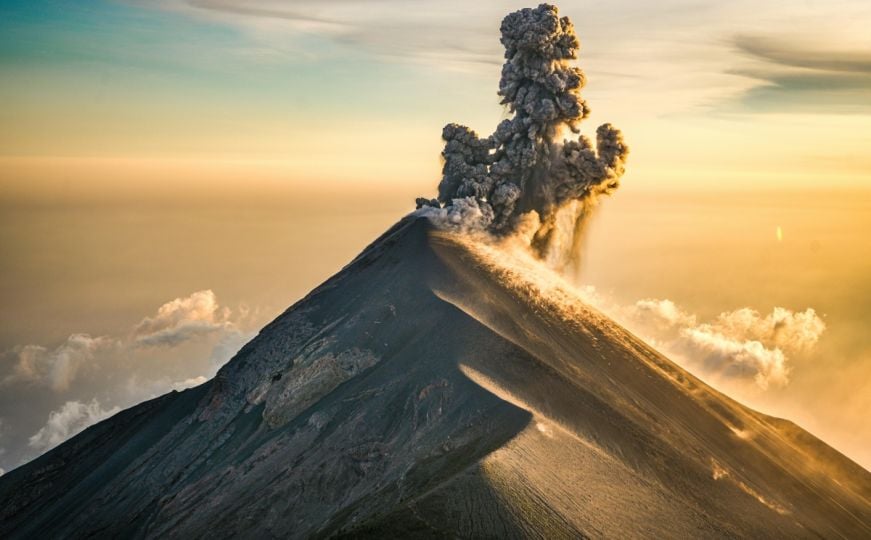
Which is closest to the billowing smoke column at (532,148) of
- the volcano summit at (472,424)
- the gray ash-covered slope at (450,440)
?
the volcano summit at (472,424)

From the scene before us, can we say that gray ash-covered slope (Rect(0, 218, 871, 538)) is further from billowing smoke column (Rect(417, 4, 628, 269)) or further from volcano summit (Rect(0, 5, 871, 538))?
billowing smoke column (Rect(417, 4, 628, 269))

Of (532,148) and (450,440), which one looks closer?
(450,440)

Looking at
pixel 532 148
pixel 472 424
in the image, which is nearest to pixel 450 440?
pixel 472 424

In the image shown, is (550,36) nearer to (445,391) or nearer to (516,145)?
(516,145)

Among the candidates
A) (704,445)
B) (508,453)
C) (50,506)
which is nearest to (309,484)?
(508,453)

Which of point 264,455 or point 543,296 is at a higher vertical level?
point 543,296

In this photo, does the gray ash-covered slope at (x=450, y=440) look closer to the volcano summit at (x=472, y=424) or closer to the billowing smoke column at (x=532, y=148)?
the volcano summit at (x=472, y=424)

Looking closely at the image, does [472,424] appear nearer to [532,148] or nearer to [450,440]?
[450,440]
